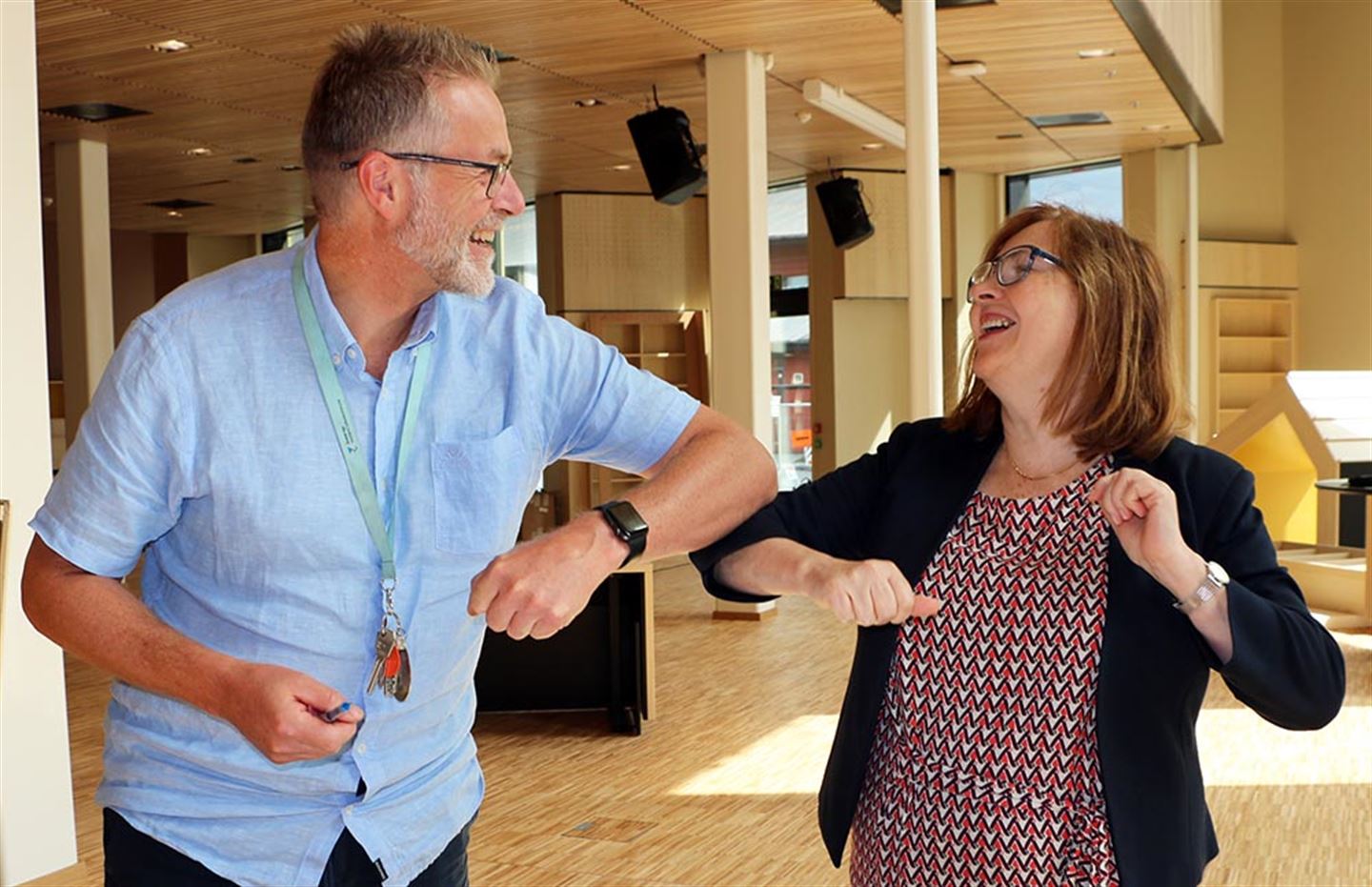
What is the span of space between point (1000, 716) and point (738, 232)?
7143mm

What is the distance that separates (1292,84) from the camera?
16.2 m

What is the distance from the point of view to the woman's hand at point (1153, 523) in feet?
6.08

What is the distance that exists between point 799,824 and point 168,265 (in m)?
15.2

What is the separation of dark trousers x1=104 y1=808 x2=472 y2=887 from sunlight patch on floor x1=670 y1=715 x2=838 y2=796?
3.82 m

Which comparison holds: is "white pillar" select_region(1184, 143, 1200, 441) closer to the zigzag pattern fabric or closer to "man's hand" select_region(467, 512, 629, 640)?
the zigzag pattern fabric

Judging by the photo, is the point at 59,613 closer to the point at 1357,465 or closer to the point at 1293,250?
the point at 1357,465

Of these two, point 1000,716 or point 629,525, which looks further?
point 1000,716

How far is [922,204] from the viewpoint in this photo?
21.5 ft

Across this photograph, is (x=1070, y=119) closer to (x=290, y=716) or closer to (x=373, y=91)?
(x=373, y=91)

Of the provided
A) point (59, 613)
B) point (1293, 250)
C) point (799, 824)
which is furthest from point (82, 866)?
point (1293, 250)

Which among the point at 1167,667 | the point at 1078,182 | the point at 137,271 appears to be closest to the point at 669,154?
the point at 1078,182

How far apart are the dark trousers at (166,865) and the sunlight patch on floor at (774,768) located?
382 cm

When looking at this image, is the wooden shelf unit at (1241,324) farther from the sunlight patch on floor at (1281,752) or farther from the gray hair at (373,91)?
the gray hair at (373,91)

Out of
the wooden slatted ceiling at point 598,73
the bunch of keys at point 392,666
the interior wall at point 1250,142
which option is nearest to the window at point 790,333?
the wooden slatted ceiling at point 598,73
